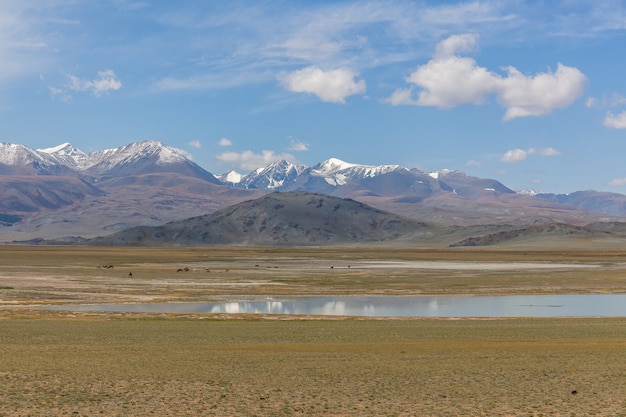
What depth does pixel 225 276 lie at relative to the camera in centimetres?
10194

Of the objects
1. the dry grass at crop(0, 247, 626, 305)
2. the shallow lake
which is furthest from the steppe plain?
the dry grass at crop(0, 247, 626, 305)

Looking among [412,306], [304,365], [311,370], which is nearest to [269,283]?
[412,306]

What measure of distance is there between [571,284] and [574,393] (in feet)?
234

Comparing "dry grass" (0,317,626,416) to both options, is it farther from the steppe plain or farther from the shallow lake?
the shallow lake

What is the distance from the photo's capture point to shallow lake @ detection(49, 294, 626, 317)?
5843 centimetres

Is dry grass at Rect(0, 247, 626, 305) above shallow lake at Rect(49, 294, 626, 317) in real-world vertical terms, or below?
above

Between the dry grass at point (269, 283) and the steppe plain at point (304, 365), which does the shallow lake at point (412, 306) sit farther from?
the steppe plain at point (304, 365)

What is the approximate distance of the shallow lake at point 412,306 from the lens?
58.4 m

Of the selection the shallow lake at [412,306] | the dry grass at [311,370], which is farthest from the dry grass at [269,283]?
the dry grass at [311,370]

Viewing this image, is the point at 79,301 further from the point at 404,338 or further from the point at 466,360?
the point at 466,360

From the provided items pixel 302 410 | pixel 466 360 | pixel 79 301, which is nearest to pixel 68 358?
pixel 302 410

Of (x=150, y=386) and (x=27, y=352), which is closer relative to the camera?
(x=150, y=386)

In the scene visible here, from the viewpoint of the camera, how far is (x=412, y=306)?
213 feet

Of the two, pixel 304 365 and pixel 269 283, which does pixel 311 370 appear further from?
pixel 269 283
